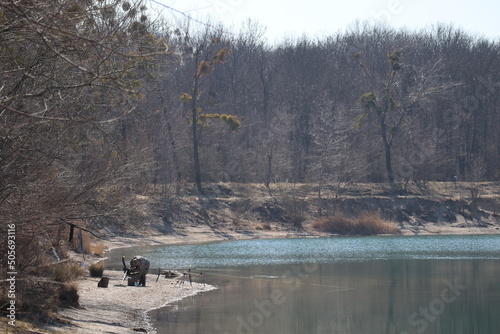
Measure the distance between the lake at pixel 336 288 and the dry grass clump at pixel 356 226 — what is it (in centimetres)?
981

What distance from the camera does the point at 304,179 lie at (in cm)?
6775

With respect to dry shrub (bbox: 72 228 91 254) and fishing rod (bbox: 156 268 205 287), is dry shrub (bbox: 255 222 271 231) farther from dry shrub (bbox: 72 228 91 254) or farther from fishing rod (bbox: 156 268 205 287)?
fishing rod (bbox: 156 268 205 287)

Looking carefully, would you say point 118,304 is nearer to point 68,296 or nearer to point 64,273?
point 64,273

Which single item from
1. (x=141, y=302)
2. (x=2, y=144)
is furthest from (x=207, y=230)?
(x=2, y=144)

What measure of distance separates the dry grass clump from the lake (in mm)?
9809

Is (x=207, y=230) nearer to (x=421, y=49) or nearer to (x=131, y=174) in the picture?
(x=131, y=174)

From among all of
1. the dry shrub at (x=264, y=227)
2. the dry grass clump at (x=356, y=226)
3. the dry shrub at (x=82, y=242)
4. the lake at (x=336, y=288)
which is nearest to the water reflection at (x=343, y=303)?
the lake at (x=336, y=288)

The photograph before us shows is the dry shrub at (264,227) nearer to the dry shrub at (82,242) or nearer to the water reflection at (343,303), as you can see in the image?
the water reflection at (343,303)

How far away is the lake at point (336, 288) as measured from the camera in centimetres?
2059

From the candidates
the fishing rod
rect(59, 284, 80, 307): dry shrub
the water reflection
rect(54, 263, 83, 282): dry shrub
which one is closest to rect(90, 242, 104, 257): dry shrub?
the fishing rod

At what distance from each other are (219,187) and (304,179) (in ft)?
29.8

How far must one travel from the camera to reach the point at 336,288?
27.4 m

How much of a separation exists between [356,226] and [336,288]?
1190 inches

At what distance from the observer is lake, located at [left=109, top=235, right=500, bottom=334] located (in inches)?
811
